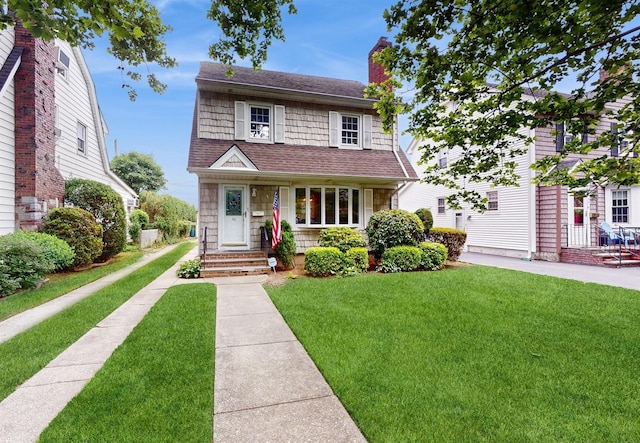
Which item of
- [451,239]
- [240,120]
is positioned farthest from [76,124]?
[451,239]

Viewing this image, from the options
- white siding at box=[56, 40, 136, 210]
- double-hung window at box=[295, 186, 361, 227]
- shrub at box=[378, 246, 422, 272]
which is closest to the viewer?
shrub at box=[378, 246, 422, 272]

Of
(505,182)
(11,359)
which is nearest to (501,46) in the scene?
(505,182)

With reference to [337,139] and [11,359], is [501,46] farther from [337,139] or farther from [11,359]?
[337,139]

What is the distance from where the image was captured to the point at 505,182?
439 cm

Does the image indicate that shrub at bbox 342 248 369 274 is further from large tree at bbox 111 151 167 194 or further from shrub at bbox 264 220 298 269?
large tree at bbox 111 151 167 194

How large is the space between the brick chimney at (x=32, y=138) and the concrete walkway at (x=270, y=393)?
8.37 metres

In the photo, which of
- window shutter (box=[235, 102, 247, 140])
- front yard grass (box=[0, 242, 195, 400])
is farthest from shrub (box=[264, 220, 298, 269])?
front yard grass (box=[0, 242, 195, 400])

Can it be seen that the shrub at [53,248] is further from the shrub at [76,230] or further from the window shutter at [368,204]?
the window shutter at [368,204]

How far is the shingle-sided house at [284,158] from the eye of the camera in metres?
9.81

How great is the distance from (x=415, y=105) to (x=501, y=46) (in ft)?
3.87

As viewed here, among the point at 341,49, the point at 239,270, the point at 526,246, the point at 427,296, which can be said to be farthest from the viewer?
the point at 526,246

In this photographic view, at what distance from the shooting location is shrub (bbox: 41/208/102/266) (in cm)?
887

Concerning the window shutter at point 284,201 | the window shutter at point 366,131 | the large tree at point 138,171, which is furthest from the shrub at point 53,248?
the large tree at point 138,171

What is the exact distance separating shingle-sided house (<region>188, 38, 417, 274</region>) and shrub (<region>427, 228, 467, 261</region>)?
83.7 inches
